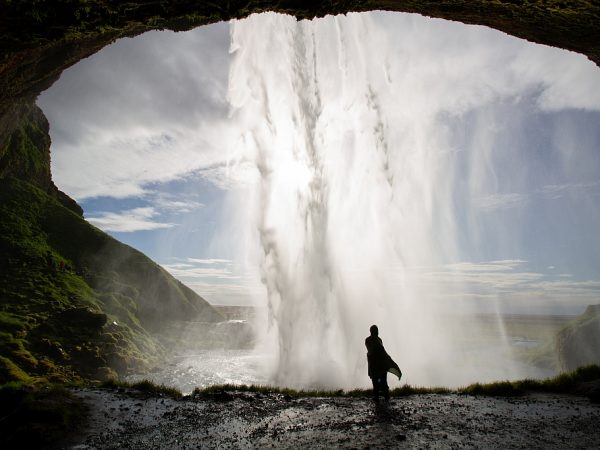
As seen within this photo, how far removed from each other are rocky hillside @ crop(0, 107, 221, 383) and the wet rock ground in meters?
15.1

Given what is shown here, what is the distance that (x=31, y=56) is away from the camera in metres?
8.62

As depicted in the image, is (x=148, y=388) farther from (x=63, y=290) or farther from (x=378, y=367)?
(x=63, y=290)

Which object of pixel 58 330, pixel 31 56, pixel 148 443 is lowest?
pixel 148 443

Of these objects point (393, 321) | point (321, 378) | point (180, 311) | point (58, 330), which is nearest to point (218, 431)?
point (321, 378)

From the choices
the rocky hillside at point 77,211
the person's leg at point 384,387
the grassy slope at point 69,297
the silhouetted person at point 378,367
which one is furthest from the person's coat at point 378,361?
the grassy slope at point 69,297

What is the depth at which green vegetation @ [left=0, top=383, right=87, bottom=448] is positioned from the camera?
6492 millimetres

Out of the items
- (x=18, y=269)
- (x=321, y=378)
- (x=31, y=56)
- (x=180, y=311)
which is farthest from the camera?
(x=180, y=311)

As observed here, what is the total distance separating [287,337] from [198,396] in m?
21.4

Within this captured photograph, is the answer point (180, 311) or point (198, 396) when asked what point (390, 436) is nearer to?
point (198, 396)

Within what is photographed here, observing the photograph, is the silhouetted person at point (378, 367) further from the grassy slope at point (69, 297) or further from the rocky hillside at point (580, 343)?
the rocky hillside at point (580, 343)

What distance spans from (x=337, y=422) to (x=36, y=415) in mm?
7154

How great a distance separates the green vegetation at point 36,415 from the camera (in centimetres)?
649

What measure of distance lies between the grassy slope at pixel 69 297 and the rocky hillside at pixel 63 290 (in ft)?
0.38

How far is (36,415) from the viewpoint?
288 inches
